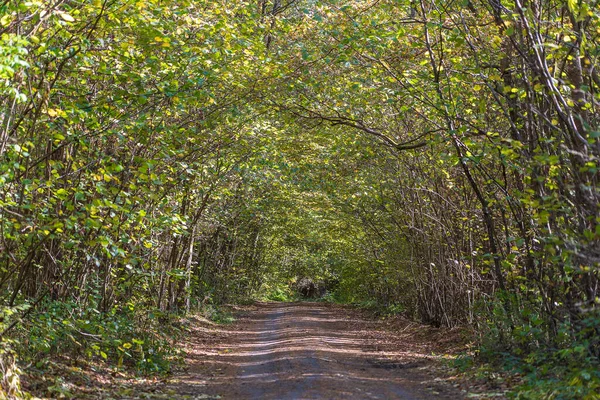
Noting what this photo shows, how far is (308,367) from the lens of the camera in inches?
472

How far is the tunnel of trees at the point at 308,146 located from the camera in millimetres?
8367

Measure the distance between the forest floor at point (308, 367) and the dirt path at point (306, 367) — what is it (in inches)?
0.6

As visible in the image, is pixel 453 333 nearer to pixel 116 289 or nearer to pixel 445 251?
pixel 445 251

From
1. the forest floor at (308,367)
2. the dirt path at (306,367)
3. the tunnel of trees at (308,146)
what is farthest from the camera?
the dirt path at (306,367)

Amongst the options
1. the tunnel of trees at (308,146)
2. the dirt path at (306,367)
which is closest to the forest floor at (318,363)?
the dirt path at (306,367)

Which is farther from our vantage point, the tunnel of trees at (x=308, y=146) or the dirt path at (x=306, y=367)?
the dirt path at (x=306, y=367)

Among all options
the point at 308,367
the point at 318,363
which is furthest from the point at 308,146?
the point at 308,367

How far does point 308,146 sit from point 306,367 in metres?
9.27

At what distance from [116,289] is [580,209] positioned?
8.39 meters

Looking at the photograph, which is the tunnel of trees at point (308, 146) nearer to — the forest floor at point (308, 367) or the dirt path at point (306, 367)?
the forest floor at point (308, 367)

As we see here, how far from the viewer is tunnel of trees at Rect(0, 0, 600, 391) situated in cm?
837

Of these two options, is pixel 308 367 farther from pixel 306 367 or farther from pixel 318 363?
pixel 318 363

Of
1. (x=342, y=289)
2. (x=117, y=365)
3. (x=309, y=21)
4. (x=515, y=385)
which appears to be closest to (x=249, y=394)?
(x=117, y=365)

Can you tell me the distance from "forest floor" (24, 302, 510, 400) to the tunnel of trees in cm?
90
